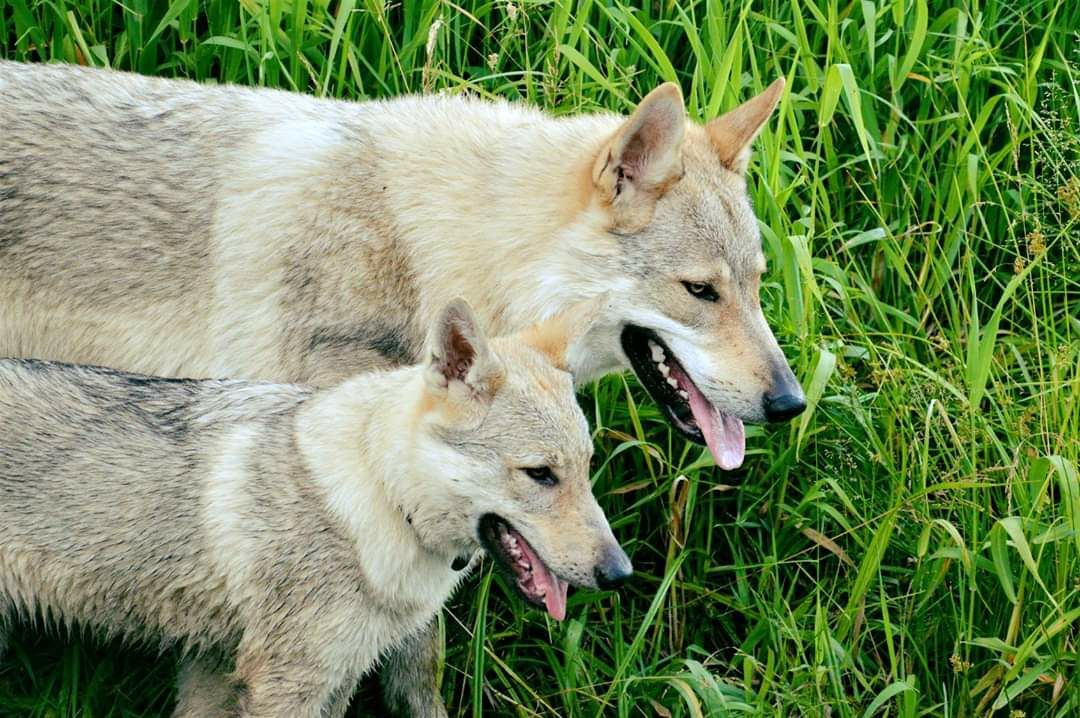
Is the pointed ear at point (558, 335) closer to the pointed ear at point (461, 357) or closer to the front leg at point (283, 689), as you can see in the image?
the pointed ear at point (461, 357)

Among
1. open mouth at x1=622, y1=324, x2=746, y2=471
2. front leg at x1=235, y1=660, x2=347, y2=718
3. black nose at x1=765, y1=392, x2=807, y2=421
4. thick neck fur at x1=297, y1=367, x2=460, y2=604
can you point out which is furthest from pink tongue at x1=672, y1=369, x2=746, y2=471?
front leg at x1=235, y1=660, x2=347, y2=718

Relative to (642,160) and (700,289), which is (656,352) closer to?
(700,289)

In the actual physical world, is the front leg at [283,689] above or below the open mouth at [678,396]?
below

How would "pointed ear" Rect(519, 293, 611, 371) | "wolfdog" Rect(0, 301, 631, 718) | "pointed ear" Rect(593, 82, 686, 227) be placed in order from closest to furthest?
"wolfdog" Rect(0, 301, 631, 718), "pointed ear" Rect(519, 293, 611, 371), "pointed ear" Rect(593, 82, 686, 227)

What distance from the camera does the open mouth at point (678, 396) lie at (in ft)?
15.5

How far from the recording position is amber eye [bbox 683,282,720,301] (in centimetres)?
465

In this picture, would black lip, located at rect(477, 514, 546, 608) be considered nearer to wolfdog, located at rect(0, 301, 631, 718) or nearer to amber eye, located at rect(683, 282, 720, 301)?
wolfdog, located at rect(0, 301, 631, 718)

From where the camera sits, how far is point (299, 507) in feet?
13.9

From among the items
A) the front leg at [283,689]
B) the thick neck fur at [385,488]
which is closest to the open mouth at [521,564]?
the thick neck fur at [385,488]

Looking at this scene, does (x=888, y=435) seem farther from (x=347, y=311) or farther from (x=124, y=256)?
(x=124, y=256)

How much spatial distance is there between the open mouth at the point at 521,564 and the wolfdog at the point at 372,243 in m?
0.81

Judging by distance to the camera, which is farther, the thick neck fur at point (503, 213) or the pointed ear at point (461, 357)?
the thick neck fur at point (503, 213)

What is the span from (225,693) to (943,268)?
2964mm

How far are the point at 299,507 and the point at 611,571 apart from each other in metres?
0.90
